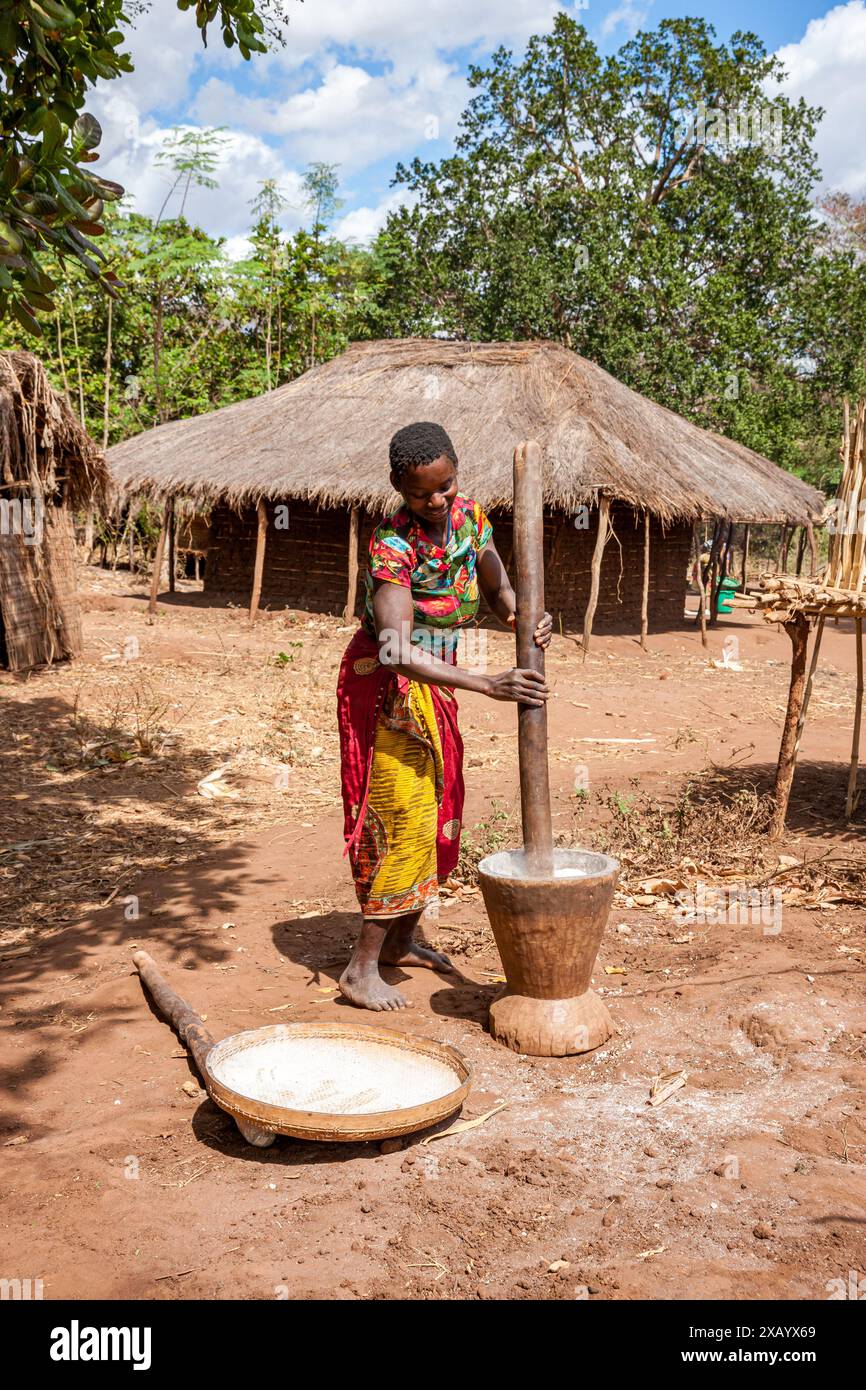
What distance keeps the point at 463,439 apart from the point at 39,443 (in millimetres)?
6180

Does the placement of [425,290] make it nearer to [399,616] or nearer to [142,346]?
[142,346]

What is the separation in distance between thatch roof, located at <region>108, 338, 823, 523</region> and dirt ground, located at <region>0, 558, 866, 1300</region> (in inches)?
287

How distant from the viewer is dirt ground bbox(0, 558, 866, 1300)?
227cm

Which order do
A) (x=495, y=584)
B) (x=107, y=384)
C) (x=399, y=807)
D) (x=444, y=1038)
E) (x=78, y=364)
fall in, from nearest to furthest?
(x=444, y=1038) < (x=399, y=807) < (x=495, y=584) < (x=107, y=384) < (x=78, y=364)

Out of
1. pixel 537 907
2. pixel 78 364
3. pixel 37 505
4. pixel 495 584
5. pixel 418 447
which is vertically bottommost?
pixel 537 907

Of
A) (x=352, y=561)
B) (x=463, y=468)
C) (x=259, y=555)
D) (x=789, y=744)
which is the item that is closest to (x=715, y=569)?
(x=463, y=468)

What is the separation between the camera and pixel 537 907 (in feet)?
10.1

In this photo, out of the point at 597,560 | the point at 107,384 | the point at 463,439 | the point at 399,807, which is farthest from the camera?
the point at 107,384

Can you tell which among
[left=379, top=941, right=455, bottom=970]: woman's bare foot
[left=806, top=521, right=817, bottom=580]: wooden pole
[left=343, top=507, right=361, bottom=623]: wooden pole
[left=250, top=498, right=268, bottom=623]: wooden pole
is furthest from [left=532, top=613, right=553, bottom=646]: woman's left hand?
[left=250, top=498, right=268, bottom=623]: wooden pole

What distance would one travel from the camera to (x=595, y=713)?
32.1ft

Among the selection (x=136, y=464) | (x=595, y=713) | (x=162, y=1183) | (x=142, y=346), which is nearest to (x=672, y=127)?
(x=142, y=346)

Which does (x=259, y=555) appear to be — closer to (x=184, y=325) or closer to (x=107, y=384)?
(x=107, y=384)

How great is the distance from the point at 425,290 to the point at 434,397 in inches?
353

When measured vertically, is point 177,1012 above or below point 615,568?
below
